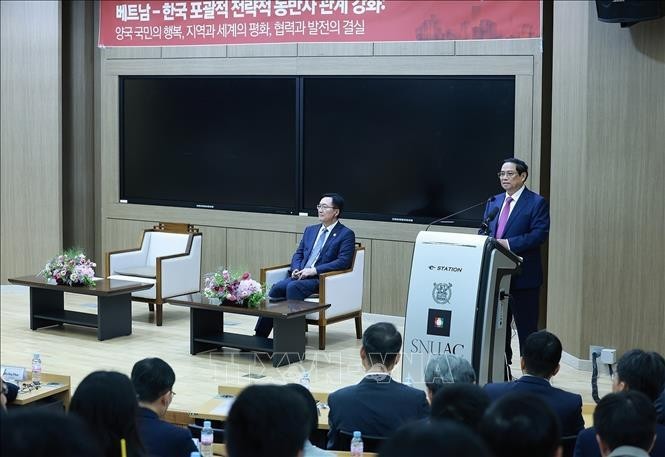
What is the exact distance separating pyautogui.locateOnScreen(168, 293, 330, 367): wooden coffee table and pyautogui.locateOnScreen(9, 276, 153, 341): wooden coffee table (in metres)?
0.71

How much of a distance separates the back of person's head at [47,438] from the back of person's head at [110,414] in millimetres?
1036

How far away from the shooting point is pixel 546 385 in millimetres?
4254

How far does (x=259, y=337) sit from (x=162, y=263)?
5.31 ft

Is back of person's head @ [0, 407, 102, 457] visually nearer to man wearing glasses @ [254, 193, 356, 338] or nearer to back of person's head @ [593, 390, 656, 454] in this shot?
back of person's head @ [593, 390, 656, 454]

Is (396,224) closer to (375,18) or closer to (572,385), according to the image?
(375,18)

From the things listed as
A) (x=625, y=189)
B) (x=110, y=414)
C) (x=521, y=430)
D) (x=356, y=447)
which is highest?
(x=625, y=189)

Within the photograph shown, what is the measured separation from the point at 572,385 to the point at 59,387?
11.9 ft

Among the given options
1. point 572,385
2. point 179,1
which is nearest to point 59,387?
point 572,385

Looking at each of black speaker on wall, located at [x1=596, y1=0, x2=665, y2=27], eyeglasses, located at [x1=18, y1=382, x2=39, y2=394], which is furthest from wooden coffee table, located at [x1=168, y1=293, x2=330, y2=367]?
black speaker on wall, located at [x1=596, y1=0, x2=665, y2=27]

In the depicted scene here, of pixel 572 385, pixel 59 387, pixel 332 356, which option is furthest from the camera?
pixel 332 356

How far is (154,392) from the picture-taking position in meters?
3.72

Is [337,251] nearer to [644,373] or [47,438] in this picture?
[644,373]

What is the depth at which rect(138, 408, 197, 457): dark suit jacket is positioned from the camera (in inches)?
136

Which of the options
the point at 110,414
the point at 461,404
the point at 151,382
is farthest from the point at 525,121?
the point at 110,414
